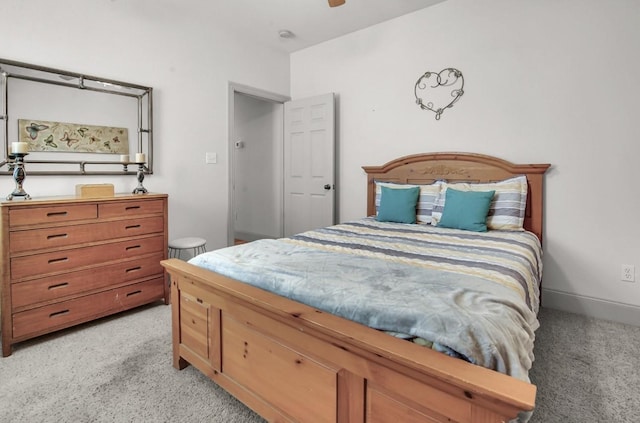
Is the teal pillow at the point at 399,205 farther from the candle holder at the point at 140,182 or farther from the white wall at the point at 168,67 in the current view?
the candle holder at the point at 140,182

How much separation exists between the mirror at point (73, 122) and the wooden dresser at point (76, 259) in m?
0.45

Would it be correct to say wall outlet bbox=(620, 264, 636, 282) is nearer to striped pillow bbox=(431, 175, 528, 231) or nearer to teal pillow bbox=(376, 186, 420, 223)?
striped pillow bbox=(431, 175, 528, 231)

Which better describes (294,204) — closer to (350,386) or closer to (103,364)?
(103,364)

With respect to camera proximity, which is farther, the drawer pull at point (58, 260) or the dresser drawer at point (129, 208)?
the dresser drawer at point (129, 208)

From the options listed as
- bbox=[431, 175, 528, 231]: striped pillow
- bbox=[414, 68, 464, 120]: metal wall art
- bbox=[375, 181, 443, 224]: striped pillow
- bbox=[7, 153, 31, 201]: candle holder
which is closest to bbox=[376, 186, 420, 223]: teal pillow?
bbox=[375, 181, 443, 224]: striped pillow

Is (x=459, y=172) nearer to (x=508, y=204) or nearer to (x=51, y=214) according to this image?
(x=508, y=204)

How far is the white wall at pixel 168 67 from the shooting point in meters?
2.48

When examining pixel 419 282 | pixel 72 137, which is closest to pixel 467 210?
pixel 419 282

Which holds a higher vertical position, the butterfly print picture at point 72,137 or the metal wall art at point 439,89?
the metal wall art at point 439,89

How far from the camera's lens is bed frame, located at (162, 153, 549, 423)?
87 cm

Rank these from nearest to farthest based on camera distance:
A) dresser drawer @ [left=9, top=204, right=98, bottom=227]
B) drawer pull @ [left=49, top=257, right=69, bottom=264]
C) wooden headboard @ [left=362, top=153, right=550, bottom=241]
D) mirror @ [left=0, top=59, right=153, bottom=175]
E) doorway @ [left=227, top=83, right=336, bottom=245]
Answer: dresser drawer @ [left=9, top=204, right=98, bottom=227] → drawer pull @ [left=49, top=257, right=69, bottom=264] → mirror @ [left=0, top=59, right=153, bottom=175] → wooden headboard @ [left=362, top=153, right=550, bottom=241] → doorway @ [left=227, top=83, right=336, bottom=245]

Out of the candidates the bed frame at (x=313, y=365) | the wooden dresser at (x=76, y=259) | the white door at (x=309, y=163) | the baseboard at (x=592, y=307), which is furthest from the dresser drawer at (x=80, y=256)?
the baseboard at (x=592, y=307)

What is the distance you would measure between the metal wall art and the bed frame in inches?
104

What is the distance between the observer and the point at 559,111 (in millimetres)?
2699
